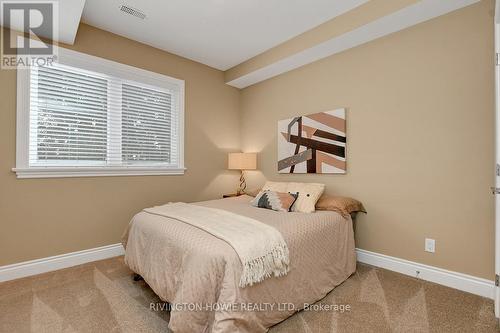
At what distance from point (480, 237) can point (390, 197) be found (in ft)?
2.42

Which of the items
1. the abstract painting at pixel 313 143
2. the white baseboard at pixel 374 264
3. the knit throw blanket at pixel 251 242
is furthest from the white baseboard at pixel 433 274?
the knit throw blanket at pixel 251 242

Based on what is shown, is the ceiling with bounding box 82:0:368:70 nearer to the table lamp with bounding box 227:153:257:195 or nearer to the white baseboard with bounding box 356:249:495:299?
the table lamp with bounding box 227:153:257:195

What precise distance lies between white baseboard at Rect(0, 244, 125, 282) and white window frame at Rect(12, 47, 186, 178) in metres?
0.86

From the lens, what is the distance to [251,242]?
5.30 ft

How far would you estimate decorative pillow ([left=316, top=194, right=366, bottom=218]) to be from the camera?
8.24 ft

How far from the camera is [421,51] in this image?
7.82 feet

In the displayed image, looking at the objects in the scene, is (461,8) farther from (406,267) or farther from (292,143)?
(406,267)

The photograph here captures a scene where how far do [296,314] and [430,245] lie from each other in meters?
1.48

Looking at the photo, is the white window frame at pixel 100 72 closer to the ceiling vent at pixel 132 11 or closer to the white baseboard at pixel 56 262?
the ceiling vent at pixel 132 11

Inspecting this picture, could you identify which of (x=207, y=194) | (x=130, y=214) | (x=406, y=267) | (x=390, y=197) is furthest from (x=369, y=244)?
(x=130, y=214)

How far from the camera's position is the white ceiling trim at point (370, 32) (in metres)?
2.16

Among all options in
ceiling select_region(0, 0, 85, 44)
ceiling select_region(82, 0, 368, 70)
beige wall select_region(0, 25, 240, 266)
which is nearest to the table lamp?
beige wall select_region(0, 25, 240, 266)

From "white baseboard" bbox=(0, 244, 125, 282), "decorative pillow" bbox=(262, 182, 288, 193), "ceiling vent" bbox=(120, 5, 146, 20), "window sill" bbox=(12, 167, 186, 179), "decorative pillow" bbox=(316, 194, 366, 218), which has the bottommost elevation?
"white baseboard" bbox=(0, 244, 125, 282)

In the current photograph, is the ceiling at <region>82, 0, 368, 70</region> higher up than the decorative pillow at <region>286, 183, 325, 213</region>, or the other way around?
the ceiling at <region>82, 0, 368, 70</region>
